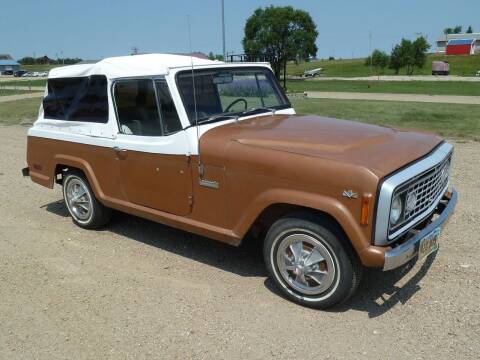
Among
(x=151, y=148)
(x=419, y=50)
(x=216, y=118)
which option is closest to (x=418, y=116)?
(x=216, y=118)

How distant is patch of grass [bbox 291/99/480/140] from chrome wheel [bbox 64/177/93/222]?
759 centimetres

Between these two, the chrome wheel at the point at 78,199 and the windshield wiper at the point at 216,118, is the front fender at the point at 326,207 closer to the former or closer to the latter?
the windshield wiper at the point at 216,118

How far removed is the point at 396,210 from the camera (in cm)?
325

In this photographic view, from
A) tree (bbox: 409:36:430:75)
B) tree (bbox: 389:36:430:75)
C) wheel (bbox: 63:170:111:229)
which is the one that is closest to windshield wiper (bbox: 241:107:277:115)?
wheel (bbox: 63:170:111:229)

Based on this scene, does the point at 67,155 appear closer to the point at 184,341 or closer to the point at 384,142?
the point at 184,341

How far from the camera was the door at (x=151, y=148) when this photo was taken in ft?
13.6

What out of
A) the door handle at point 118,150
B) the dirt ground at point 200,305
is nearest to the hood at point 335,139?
the door handle at point 118,150

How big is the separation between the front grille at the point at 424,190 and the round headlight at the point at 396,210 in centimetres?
4

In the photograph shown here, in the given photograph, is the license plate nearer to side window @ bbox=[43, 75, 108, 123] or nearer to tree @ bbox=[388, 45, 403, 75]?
side window @ bbox=[43, 75, 108, 123]

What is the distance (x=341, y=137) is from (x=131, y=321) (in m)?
2.14

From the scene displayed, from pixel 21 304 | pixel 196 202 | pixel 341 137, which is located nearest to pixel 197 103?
pixel 196 202

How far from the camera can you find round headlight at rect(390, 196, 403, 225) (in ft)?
10.5

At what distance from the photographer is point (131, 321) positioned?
3578 mm

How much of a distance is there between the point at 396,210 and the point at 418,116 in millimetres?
11611
